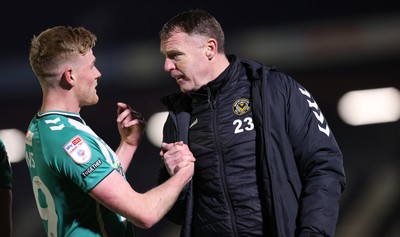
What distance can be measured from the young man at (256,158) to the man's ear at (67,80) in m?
0.36

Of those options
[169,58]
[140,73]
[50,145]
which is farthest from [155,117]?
[50,145]

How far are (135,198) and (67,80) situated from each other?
1.31ft

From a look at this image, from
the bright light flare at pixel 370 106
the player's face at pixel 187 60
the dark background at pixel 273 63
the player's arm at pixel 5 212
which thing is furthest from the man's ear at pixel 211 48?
the bright light flare at pixel 370 106

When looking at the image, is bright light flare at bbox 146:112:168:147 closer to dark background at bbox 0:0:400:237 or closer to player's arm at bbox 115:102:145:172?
dark background at bbox 0:0:400:237

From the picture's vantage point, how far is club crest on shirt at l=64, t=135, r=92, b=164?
73.0 inches

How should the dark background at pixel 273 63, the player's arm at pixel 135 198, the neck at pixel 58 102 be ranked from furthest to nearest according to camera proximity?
the dark background at pixel 273 63 → the neck at pixel 58 102 → the player's arm at pixel 135 198

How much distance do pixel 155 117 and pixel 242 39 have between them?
763mm

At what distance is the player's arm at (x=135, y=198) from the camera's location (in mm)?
1841

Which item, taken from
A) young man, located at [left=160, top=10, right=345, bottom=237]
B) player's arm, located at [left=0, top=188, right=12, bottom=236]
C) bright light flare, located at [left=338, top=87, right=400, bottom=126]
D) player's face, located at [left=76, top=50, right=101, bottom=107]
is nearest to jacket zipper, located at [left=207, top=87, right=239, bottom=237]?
young man, located at [left=160, top=10, right=345, bottom=237]

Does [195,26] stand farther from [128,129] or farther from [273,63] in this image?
[273,63]

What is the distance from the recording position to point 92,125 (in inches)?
178

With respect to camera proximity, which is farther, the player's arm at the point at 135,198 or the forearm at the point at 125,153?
the forearm at the point at 125,153

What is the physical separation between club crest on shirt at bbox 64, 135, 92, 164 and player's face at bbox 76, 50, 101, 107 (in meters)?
0.19

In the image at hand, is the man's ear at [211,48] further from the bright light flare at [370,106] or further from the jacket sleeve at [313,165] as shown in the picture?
the bright light flare at [370,106]
